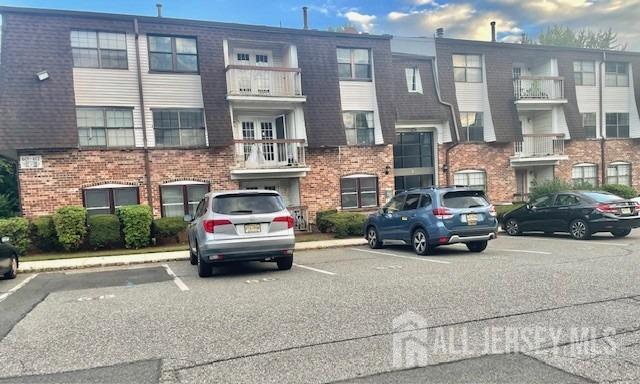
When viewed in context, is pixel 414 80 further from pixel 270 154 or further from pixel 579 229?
pixel 579 229

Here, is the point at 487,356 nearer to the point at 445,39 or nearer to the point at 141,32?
the point at 141,32

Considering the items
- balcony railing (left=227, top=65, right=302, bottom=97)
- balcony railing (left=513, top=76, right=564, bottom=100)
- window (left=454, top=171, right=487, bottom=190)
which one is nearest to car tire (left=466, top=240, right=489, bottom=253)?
balcony railing (left=227, top=65, right=302, bottom=97)

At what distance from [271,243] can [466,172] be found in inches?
645

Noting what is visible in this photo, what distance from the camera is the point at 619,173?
26.4 meters

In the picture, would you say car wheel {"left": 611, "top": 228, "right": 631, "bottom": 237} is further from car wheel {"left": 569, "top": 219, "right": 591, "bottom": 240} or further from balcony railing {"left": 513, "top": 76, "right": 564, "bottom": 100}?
balcony railing {"left": 513, "top": 76, "right": 564, "bottom": 100}

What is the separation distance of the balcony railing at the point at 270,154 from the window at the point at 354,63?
4162 millimetres

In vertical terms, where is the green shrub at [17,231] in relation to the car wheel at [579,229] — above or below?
above

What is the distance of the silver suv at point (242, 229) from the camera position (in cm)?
891

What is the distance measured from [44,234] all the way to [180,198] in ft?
15.5

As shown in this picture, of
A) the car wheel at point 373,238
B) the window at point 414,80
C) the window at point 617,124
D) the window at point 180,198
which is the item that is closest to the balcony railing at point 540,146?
the window at point 617,124

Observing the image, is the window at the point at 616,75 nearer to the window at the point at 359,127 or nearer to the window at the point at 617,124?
the window at the point at 617,124

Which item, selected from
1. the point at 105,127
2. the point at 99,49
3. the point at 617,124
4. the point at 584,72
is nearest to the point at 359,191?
the point at 105,127

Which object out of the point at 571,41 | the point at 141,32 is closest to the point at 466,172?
the point at 141,32

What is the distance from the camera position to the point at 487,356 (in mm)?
4270
